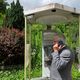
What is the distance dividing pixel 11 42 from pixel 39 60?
1738 mm

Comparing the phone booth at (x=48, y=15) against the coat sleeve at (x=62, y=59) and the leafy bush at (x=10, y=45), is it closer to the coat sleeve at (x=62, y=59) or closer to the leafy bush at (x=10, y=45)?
the coat sleeve at (x=62, y=59)

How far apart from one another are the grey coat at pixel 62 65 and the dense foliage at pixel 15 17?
21637 mm

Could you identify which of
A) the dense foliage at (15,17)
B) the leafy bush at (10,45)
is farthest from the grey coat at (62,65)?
the dense foliage at (15,17)

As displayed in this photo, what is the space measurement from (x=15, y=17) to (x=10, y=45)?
13510 millimetres

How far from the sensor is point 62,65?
213 inches

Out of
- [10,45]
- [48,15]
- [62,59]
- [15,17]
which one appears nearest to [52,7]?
[48,15]

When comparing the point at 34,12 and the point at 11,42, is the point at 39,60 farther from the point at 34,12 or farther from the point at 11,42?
the point at 34,12

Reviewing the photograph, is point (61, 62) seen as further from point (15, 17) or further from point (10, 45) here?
point (15, 17)

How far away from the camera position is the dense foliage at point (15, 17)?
91.1 feet

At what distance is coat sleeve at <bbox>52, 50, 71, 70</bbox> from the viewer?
5.42 metres

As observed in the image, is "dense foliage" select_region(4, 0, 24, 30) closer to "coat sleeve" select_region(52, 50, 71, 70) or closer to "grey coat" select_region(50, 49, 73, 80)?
"grey coat" select_region(50, 49, 73, 80)

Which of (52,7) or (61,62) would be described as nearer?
(61,62)

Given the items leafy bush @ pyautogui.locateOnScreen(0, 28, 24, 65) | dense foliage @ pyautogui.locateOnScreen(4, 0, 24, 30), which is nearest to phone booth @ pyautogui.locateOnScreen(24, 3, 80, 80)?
leafy bush @ pyautogui.locateOnScreen(0, 28, 24, 65)

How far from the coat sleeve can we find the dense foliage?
857 inches
